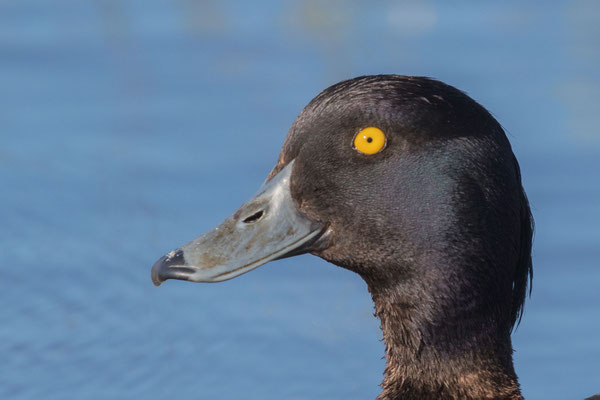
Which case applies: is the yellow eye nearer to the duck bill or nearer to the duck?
the duck

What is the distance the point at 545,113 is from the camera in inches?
382

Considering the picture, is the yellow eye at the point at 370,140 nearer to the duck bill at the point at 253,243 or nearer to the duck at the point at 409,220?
the duck at the point at 409,220

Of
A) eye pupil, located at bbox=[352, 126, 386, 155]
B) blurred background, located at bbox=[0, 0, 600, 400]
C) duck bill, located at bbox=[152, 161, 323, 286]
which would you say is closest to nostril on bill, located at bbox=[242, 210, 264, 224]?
duck bill, located at bbox=[152, 161, 323, 286]

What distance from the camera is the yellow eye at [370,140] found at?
19.2 ft

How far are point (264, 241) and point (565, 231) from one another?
10.6ft

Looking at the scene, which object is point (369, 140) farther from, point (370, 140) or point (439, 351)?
point (439, 351)

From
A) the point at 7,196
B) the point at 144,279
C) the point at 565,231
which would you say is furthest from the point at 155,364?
the point at 565,231

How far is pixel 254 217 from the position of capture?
606 centimetres

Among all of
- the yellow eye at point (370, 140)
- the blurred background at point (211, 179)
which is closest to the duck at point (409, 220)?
the yellow eye at point (370, 140)

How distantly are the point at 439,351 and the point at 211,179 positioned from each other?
3416mm

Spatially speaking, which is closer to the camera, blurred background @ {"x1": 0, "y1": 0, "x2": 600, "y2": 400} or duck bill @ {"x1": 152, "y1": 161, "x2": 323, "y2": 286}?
duck bill @ {"x1": 152, "y1": 161, "x2": 323, "y2": 286}

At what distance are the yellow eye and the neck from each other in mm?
579

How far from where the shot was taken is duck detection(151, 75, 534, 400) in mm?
5816

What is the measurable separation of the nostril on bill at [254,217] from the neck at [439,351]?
1.77 feet
